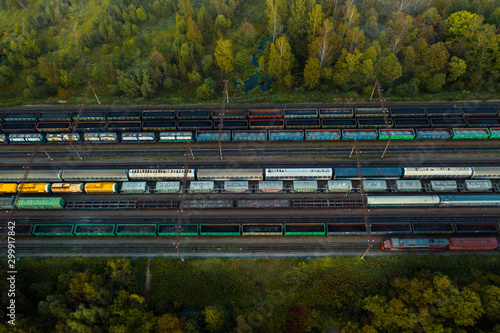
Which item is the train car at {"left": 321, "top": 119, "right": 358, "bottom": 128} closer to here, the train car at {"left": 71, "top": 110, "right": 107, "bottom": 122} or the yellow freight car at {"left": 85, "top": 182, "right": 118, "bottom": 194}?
the yellow freight car at {"left": 85, "top": 182, "right": 118, "bottom": 194}

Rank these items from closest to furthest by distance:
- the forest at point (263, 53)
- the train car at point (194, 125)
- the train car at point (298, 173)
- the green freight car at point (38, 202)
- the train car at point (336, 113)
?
1. the green freight car at point (38, 202)
2. the train car at point (298, 173)
3. the train car at point (194, 125)
4. the train car at point (336, 113)
5. the forest at point (263, 53)

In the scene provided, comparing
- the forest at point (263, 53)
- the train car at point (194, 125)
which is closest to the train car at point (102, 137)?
the forest at point (263, 53)

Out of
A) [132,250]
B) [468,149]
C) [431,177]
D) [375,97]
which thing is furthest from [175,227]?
[468,149]

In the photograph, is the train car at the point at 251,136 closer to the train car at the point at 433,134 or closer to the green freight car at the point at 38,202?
the train car at the point at 433,134

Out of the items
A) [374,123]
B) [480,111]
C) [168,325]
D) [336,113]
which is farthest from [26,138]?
[480,111]

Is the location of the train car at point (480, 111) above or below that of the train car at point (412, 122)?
above

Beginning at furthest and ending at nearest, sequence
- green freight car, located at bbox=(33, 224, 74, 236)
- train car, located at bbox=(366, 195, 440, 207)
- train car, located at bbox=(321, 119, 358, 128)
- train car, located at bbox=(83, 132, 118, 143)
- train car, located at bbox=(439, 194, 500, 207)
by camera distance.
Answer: train car, located at bbox=(83, 132, 118, 143)
train car, located at bbox=(321, 119, 358, 128)
train car, located at bbox=(366, 195, 440, 207)
train car, located at bbox=(439, 194, 500, 207)
green freight car, located at bbox=(33, 224, 74, 236)

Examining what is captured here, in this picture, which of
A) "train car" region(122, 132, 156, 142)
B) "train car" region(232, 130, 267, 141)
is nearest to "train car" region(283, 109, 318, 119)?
"train car" region(232, 130, 267, 141)
